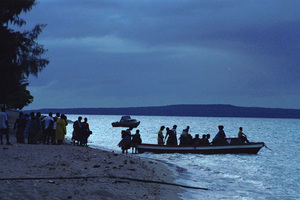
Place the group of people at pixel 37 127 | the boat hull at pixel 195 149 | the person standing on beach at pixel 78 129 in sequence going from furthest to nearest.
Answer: the boat hull at pixel 195 149, the person standing on beach at pixel 78 129, the group of people at pixel 37 127

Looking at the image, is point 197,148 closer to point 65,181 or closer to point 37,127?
point 37,127

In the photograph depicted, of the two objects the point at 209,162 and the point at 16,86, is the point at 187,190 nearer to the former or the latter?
the point at 209,162

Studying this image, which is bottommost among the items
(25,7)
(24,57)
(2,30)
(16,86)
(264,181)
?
(264,181)

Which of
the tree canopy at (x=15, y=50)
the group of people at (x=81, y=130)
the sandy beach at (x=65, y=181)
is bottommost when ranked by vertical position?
the sandy beach at (x=65, y=181)

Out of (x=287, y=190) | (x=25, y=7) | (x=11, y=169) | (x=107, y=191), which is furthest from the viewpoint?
(x=25, y=7)

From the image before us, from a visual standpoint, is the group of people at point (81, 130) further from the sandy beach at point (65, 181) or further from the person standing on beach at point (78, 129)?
the sandy beach at point (65, 181)

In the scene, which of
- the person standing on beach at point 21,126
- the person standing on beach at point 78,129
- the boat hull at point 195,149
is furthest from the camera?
the boat hull at point 195,149

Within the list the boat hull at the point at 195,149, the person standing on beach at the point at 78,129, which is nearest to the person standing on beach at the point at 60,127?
the person standing on beach at the point at 78,129

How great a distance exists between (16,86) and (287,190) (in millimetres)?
23598

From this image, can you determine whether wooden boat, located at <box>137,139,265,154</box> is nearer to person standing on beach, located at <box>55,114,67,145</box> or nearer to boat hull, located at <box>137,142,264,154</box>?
boat hull, located at <box>137,142,264,154</box>

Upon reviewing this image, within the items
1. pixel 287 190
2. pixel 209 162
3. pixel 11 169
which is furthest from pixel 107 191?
pixel 209 162

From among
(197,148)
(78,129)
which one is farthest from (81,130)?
(197,148)

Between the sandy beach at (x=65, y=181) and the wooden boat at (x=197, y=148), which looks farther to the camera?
the wooden boat at (x=197, y=148)

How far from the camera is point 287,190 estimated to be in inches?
787
